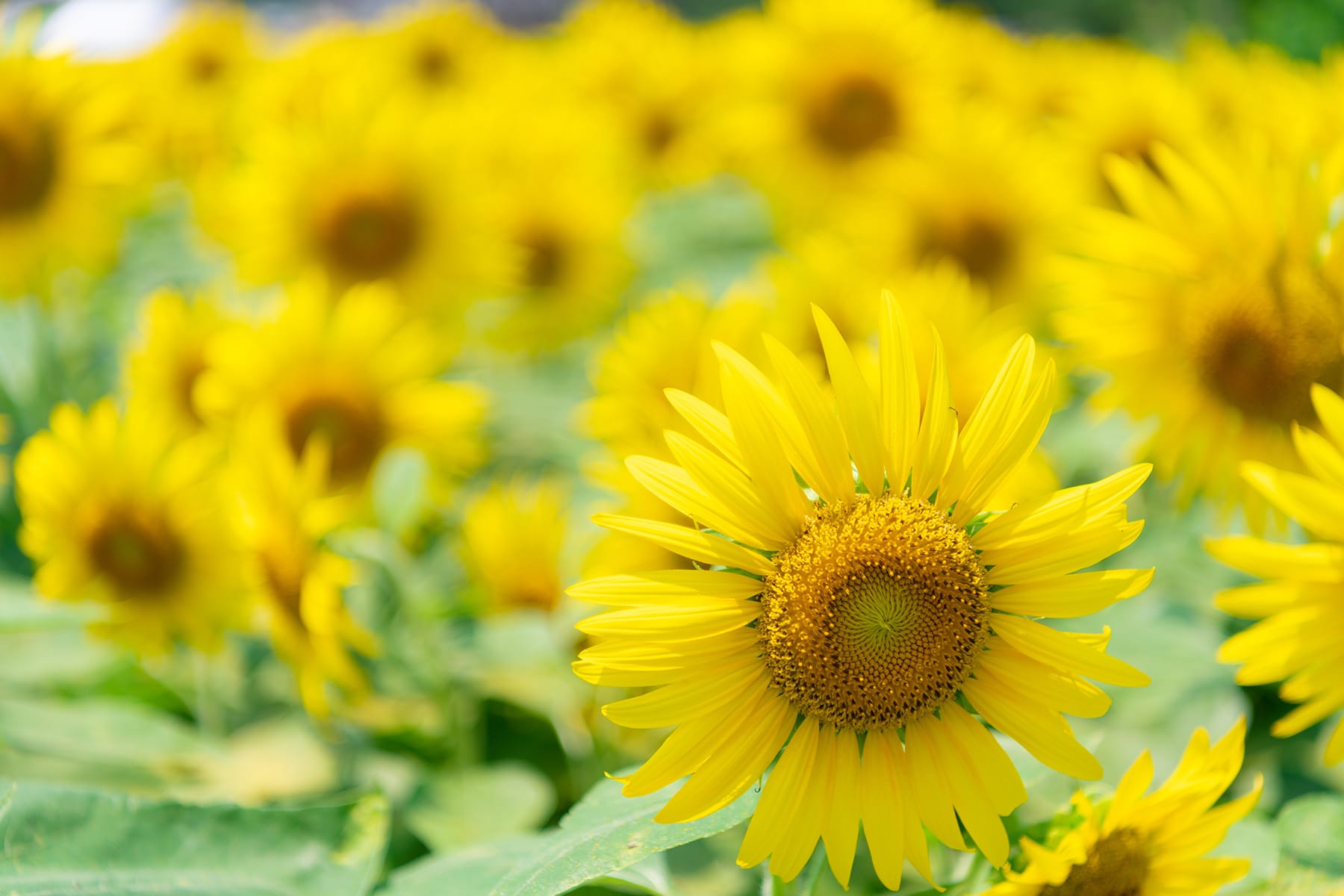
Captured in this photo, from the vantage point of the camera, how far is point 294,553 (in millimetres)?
1461

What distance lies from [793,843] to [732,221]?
287 centimetres

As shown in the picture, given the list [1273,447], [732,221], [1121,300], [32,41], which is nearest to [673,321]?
[1121,300]

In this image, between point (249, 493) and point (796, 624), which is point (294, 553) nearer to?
point (249, 493)

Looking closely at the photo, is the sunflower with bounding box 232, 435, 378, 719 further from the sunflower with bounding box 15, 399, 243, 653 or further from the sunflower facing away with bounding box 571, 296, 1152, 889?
the sunflower facing away with bounding box 571, 296, 1152, 889

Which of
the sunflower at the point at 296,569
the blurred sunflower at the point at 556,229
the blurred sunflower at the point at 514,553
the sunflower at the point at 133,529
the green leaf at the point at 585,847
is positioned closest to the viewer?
the green leaf at the point at 585,847

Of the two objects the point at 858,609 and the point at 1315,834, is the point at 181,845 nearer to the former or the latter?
the point at 858,609

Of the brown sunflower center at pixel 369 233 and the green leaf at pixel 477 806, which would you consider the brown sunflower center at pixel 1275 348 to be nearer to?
the green leaf at pixel 477 806

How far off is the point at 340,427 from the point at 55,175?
91cm

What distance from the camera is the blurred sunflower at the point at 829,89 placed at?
2.97 meters

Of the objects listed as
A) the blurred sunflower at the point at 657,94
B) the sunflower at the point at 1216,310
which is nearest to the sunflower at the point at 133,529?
the sunflower at the point at 1216,310

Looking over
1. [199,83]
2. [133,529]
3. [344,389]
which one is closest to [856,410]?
[133,529]

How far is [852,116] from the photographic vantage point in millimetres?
3004

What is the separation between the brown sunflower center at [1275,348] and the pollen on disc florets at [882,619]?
829 mm

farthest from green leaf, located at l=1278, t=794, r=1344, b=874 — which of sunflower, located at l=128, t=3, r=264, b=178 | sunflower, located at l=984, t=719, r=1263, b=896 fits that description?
sunflower, located at l=128, t=3, r=264, b=178
